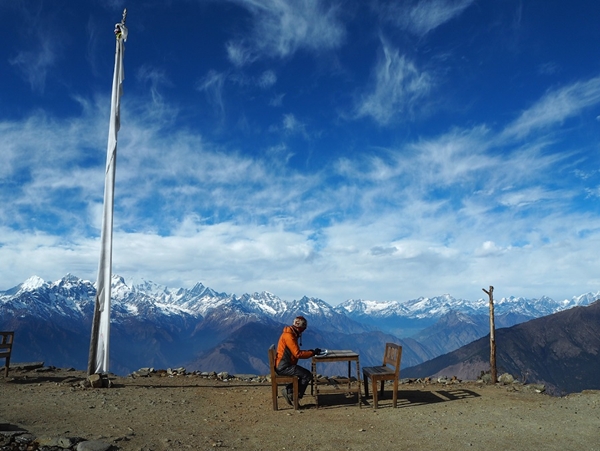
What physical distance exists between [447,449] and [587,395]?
9.42 metres

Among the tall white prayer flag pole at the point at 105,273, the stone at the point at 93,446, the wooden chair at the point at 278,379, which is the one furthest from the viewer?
the tall white prayer flag pole at the point at 105,273

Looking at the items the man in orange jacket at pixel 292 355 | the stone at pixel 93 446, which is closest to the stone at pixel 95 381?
the man in orange jacket at pixel 292 355

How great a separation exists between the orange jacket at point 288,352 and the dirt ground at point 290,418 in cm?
117

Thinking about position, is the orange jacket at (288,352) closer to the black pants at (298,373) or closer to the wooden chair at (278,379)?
the black pants at (298,373)

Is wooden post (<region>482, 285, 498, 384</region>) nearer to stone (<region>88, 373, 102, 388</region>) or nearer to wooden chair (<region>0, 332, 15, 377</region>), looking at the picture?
stone (<region>88, 373, 102, 388</region>)

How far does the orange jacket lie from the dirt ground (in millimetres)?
1165

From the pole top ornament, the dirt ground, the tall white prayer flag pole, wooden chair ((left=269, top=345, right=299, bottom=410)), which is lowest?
the dirt ground

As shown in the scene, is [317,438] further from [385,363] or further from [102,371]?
[102,371]

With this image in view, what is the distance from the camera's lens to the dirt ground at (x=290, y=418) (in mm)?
8292

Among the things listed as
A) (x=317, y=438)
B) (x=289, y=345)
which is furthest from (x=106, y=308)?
(x=317, y=438)

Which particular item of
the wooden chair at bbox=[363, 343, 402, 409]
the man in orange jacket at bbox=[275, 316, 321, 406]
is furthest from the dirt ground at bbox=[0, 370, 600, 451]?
the man in orange jacket at bbox=[275, 316, 321, 406]

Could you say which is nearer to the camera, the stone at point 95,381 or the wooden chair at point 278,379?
the wooden chair at point 278,379

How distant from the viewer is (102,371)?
1412cm

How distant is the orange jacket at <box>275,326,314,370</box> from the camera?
11.0 meters
